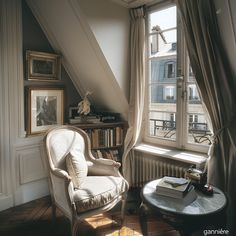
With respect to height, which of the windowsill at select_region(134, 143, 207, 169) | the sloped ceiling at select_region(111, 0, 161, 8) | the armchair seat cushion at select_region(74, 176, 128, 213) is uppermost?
the sloped ceiling at select_region(111, 0, 161, 8)

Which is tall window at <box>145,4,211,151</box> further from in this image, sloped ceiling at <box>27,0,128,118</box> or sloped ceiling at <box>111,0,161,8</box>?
sloped ceiling at <box>27,0,128,118</box>

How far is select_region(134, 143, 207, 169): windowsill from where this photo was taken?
238 cm

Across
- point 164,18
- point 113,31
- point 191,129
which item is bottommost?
point 191,129

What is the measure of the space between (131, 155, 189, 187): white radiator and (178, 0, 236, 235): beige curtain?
467 mm

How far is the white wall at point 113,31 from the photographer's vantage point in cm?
249

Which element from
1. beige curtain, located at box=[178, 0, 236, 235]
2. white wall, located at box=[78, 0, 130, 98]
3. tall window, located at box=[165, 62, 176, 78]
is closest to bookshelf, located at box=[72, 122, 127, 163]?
white wall, located at box=[78, 0, 130, 98]

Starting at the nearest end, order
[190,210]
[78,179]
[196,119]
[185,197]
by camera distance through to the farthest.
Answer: [190,210] < [185,197] < [78,179] < [196,119]

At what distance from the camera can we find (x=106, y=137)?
9.75ft

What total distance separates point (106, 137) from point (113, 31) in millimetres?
1239

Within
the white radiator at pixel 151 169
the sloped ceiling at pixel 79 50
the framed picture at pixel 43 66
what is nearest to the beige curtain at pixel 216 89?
the white radiator at pixel 151 169

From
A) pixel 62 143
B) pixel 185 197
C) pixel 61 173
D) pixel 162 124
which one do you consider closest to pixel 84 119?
pixel 62 143

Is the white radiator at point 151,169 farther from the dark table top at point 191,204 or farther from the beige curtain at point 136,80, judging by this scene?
the dark table top at point 191,204

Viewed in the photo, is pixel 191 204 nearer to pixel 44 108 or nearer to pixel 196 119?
pixel 196 119

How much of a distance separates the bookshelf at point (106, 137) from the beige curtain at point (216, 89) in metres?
1.21
